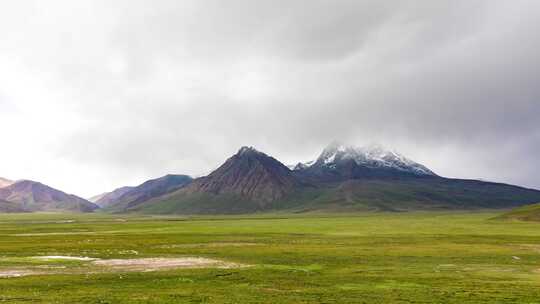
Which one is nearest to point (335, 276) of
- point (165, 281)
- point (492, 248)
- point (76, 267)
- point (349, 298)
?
point (349, 298)

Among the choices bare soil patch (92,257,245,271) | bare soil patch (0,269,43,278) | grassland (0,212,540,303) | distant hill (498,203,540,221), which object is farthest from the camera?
distant hill (498,203,540,221)

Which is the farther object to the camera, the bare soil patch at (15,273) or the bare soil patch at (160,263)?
the bare soil patch at (160,263)

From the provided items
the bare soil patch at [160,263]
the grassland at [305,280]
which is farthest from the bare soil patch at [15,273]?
the bare soil patch at [160,263]

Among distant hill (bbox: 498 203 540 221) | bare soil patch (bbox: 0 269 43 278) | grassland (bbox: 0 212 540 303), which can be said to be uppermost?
distant hill (bbox: 498 203 540 221)

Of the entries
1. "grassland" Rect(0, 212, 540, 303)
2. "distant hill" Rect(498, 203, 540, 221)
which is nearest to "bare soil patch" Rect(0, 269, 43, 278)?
"grassland" Rect(0, 212, 540, 303)

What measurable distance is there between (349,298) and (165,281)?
16280 millimetres

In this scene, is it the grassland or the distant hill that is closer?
the grassland

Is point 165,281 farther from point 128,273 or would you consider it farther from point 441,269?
point 441,269

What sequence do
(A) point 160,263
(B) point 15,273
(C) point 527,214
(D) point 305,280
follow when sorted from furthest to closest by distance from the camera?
(C) point 527,214 < (A) point 160,263 < (B) point 15,273 < (D) point 305,280

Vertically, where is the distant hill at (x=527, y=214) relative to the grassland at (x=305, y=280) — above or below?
above

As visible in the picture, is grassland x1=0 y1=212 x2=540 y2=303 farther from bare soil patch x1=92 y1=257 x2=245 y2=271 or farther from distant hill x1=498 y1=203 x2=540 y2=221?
distant hill x1=498 y1=203 x2=540 y2=221

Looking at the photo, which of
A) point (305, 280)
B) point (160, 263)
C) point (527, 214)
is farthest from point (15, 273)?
point (527, 214)

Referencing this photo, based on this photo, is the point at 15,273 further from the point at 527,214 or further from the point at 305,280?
the point at 527,214

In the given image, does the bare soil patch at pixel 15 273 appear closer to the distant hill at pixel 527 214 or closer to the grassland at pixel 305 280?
the grassland at pixel 305 280
